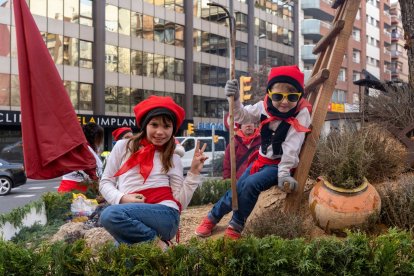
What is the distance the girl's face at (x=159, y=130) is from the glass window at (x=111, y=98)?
3047cm

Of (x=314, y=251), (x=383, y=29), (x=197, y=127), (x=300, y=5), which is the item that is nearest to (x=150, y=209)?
(x=314, y=251)

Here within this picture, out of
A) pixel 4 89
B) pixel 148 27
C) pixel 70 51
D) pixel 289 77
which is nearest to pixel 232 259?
pixel 289 77

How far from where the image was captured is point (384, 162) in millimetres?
4992

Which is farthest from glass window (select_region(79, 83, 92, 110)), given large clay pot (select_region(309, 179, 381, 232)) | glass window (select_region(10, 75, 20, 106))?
large clay pot (select_region(309, 179, 381, 232))

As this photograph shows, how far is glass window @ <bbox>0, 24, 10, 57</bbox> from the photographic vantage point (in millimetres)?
27078

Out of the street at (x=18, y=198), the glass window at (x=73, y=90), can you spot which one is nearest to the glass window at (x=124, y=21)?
the glass window at (x=73, y=90)

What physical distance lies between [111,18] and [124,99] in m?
5.71

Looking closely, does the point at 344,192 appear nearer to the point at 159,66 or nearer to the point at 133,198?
the point at 133,198

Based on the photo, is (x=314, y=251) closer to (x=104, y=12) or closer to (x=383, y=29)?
(x=104, y=12)

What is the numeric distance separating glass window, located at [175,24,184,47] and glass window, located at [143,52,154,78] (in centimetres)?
301

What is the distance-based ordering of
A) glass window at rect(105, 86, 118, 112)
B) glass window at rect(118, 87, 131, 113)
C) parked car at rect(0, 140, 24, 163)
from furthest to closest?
glass window at rect(118, 87, 131, 113) < glass window at rect(105, 86, 118, 112) < parked car at rect(0, 140, 24, 163)

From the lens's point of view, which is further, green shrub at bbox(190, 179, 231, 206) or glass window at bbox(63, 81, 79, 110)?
glass window at bbox(63, 81, 79, 110)

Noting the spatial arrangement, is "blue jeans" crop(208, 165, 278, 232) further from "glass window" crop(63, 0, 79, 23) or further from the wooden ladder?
"glass window" crop(63, 0, 79, 23)

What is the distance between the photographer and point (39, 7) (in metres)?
28.8
